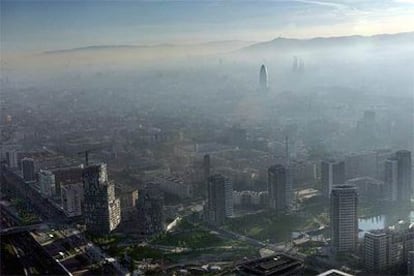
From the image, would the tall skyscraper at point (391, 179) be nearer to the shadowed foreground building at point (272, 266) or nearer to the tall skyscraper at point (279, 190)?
the tall skyscraper at point (279, 190)

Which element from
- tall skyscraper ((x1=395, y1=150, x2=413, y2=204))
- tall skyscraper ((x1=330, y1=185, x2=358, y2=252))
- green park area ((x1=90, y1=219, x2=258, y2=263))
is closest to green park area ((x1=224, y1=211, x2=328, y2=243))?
green park area ((x1=90, y1=219, x2=258, y2=263))

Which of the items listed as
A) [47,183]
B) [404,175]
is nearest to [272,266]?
[404,175]

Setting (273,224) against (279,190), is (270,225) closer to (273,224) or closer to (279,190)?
(273,224)

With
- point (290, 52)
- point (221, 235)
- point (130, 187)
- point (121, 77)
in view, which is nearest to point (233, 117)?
point (290, 52)

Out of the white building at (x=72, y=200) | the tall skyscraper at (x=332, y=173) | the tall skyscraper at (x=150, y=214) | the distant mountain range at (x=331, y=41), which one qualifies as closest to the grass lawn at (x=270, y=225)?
the tall skyscraper at (x=150, y=214)

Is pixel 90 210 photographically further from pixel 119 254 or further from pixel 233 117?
pixel 233 117
